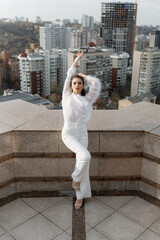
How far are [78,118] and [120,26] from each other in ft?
330

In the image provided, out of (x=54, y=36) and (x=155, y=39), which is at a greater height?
(x=54, y=36)

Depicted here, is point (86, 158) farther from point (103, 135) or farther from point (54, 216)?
point (54, 216)

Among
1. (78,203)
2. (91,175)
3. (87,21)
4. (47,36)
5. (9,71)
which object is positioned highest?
(87,21)

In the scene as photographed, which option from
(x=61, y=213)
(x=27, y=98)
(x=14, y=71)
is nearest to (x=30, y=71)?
(x=14, y=71)

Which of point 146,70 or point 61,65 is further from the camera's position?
point 61,65

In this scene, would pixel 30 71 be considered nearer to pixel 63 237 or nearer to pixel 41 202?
pixel 41 202

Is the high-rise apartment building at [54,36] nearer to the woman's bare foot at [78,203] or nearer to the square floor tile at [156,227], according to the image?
the woman's bare foot at [78,203]

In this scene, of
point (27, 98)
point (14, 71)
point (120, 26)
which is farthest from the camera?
point (120, 26)

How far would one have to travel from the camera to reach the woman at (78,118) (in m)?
3.28

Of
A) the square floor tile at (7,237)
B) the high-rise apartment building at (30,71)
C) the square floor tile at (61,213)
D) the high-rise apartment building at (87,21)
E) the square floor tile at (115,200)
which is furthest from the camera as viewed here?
the high-rise apartment building at (87,21)

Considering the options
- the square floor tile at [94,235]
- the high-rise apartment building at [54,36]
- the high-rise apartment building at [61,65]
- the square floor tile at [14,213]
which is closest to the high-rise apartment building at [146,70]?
the high-rise apartment building at [61,65]

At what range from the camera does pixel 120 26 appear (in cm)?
9725

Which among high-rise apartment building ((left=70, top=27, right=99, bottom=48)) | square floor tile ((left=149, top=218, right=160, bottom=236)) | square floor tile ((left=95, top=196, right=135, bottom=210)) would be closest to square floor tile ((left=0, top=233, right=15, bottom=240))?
square floor tile ((left=95, top=196, right=135, bottom=210))

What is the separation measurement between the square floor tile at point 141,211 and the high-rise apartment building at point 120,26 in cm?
9379
